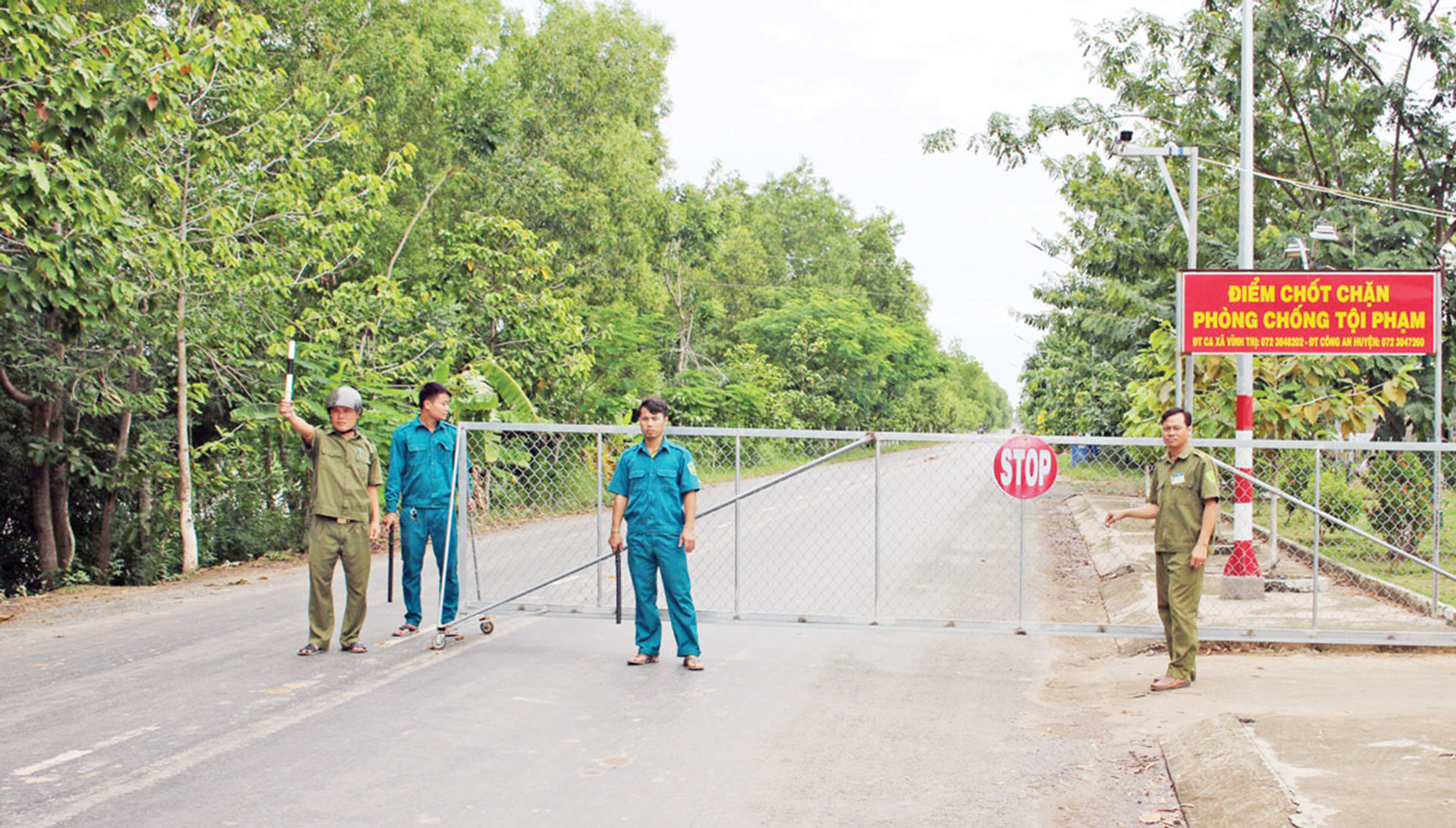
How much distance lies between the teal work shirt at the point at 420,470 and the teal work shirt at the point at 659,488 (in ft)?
5.06

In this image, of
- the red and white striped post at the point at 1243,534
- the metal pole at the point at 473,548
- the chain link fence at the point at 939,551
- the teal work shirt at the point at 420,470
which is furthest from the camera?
the red and white striped post at the point at 1243,534

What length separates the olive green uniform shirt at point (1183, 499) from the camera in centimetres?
759

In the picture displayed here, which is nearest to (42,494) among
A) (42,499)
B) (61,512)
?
(42,499)

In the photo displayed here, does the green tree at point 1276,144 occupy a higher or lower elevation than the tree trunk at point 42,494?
higher

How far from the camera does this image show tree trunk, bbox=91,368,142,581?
1473 cm

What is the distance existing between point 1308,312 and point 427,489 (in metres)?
7.92

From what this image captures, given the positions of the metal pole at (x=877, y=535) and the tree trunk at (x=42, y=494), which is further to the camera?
the tree trunk at (x=42, y=494)

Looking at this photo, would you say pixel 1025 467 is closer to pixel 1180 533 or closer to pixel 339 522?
pixel 1180 533

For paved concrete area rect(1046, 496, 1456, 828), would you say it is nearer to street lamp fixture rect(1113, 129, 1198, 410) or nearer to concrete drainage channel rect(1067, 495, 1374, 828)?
concrete drainage channel rect(1067, 495, 1374, 828)

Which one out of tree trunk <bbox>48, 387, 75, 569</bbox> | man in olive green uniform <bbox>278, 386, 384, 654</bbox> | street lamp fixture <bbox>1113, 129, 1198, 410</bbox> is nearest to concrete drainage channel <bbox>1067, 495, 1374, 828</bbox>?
man in olive green uniform <bbox>278, 386, 384, 654</bbox>

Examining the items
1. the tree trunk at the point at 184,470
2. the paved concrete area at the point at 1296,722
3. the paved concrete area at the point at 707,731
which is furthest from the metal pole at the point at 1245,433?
the tree trunk at the point at 184,470

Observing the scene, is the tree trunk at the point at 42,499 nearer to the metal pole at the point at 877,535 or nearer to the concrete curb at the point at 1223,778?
the metal pole at the point at 877,535

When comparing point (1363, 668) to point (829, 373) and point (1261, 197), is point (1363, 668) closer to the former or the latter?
point (1261, 197)

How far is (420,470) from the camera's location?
8.66 meters
